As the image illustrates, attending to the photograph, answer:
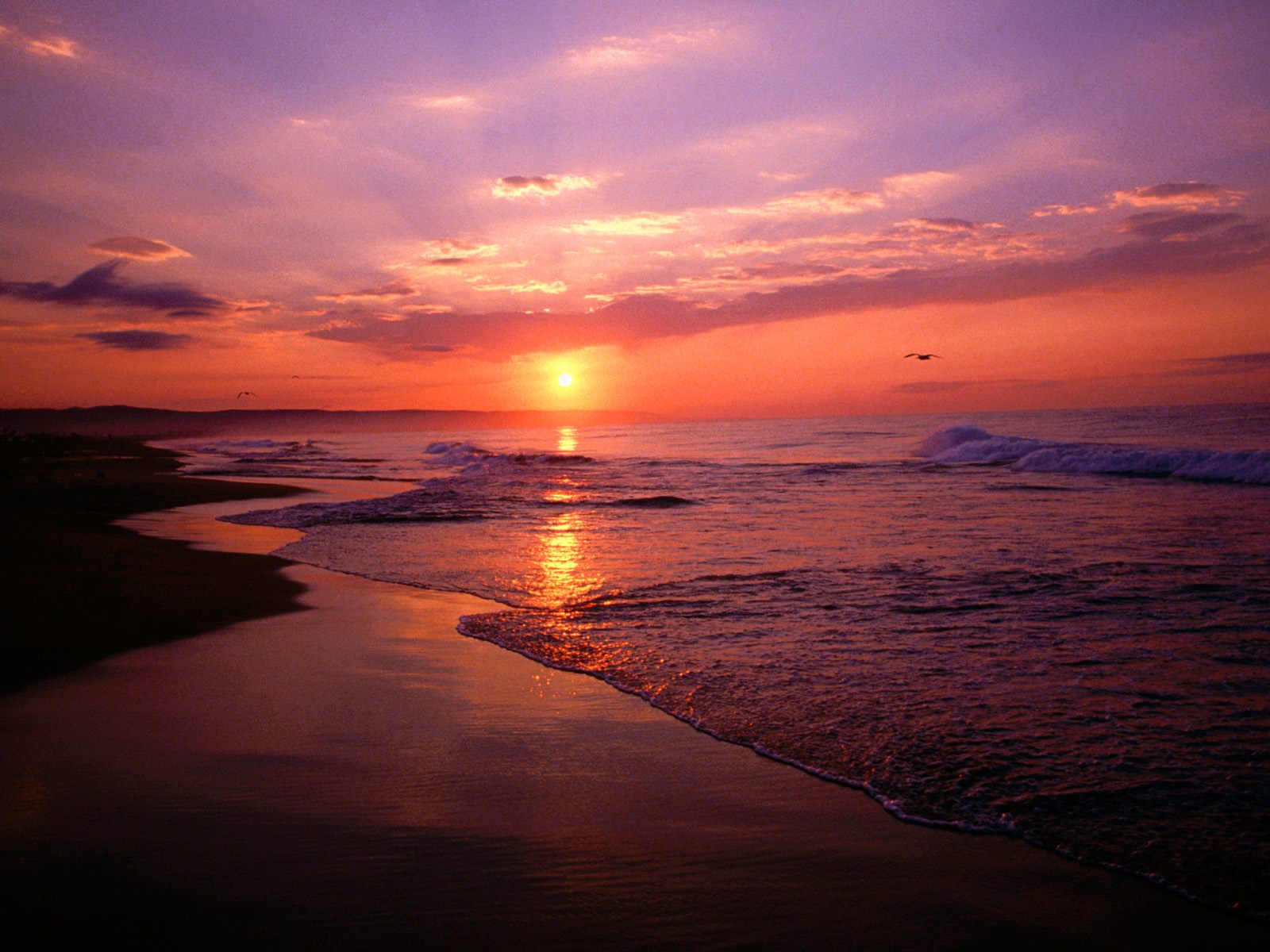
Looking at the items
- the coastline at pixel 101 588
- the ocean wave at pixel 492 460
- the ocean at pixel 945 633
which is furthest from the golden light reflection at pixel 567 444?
the coastline at pixel 101 588

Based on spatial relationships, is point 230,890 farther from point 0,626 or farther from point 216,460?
point 216,460

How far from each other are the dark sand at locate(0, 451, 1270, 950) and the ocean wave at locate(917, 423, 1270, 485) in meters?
27.8

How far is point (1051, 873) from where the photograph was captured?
3623 millimetres

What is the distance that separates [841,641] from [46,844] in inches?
240

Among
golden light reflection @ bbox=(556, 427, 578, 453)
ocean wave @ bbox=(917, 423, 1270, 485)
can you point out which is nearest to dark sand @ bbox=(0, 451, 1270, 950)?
ocean wave @ bbox=(917, 423, 1270, 485)

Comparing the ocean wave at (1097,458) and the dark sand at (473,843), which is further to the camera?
the ocean wave at (1097,458)

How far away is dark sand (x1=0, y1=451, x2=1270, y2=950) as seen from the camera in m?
3.15

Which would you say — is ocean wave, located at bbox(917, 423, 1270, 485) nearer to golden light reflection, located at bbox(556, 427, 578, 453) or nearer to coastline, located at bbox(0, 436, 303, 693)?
coastline, located at bbox(0, 436, 303, 693)

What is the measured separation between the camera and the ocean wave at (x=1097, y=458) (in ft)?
84.8

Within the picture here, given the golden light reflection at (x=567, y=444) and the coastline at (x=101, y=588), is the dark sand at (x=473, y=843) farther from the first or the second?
the golden light reflection at (x=567, y=444)

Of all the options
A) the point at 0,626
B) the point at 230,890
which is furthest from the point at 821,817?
the point at 0,626

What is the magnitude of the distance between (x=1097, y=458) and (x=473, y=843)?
3502 cm

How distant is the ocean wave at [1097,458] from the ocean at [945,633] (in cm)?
558

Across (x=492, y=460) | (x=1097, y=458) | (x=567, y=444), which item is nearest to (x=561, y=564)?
(x=1097, y=458)
